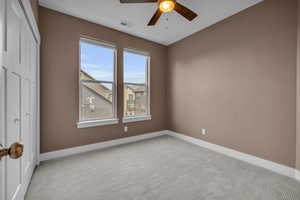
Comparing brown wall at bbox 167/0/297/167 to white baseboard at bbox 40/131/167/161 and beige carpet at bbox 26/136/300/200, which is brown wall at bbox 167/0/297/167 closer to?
beige carpet at bbox 26/136/300/200

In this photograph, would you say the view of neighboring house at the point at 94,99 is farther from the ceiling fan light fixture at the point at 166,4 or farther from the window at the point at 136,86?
the ceiling fan light fixture at the point at 166,4

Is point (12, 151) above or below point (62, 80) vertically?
below

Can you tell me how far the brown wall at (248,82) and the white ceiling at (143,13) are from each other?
Result: 24cm

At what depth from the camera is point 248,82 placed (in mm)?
2469

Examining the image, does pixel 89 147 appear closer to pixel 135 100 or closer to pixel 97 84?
pixel 97 84

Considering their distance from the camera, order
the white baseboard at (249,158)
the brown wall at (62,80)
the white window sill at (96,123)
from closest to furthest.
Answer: the white baseboard at (249,158)
the brown wall at (62,80)
the white window sill at (96,123)

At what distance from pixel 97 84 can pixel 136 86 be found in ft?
3.51

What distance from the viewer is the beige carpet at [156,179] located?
163 cm

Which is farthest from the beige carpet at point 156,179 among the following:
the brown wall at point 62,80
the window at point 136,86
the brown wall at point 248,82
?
the window at point 136,86

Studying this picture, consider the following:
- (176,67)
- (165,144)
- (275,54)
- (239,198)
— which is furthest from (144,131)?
(275,54)

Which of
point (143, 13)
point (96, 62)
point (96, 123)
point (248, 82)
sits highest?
point (143, 13)

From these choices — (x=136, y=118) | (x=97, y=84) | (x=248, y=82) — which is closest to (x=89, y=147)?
(x=136, y=118)

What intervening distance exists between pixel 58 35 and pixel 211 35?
3.23 m

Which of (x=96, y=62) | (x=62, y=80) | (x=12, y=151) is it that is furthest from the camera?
(x=96, y=62)
